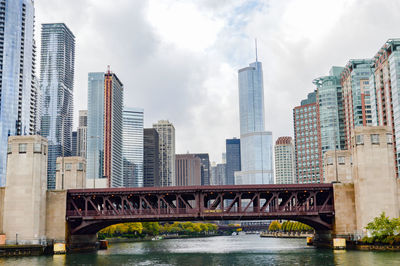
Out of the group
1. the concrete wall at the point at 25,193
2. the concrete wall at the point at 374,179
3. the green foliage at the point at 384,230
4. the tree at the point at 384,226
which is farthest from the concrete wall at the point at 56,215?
the tree at the point at 384,226

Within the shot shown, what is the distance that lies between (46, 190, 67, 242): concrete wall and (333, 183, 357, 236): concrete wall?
163ft

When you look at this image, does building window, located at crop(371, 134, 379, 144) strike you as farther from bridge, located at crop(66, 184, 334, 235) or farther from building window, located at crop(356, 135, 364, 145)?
bridge, located at crop(66, 184, 334, 235)

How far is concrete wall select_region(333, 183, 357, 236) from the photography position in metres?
91.5

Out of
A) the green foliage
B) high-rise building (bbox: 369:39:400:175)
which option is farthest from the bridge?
high-rise building (bbox: 369:39:400:175)

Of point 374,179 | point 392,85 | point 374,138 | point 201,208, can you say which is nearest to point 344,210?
point 374,179

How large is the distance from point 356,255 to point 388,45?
13503cm

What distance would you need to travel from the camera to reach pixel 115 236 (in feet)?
620

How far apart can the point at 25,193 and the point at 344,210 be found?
57.5 metres

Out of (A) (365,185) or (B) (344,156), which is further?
(B) (344,156)

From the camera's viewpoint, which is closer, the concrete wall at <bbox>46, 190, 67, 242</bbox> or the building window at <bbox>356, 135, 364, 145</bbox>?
the building window at <bbox>356, 135, 364, 145</bbox>

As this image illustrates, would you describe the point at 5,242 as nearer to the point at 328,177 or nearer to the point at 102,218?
the point at 102,218

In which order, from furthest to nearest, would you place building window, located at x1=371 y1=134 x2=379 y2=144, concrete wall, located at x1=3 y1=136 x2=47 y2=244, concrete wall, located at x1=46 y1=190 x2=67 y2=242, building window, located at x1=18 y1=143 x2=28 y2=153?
concrete wall, located at x1=46 y1=190 x2=67 y2=242 < building window, located at x1=18 y1=143 x2=28 y2=153 < building window, located at x1=371 y1=134 x2=379 y2=144 < concrete wall, located at x1=3 y1=136 x2=47 y2=244

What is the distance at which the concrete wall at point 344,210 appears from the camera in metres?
91.5

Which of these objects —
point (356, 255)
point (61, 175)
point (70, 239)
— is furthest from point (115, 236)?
point (356, 255)
